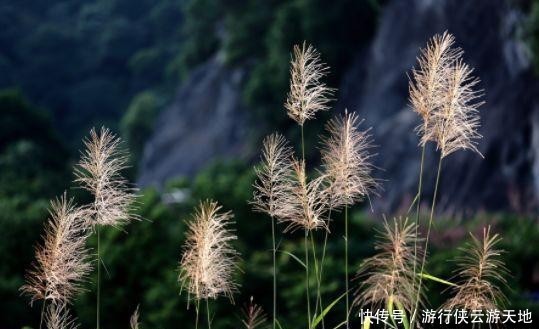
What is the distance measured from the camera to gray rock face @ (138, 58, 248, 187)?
31281mm

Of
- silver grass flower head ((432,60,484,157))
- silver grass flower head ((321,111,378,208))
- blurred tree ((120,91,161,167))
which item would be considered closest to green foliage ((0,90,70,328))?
silver grass flower head ((321,111,378,208))

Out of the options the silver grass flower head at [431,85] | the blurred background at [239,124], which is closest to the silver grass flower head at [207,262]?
the blurred background at [239,124]

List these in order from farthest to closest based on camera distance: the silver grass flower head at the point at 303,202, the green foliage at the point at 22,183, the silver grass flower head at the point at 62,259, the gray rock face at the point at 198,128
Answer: the gray rock face at the point at 198,128 < the green foliage at the point at 22,183 < the silver grass flower head at the point at 303,202 < the silver grass flower head at the point at 62,259

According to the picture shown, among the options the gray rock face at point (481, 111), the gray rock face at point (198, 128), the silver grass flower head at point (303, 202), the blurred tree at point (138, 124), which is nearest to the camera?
the silver grass flower head at point (303, 202)

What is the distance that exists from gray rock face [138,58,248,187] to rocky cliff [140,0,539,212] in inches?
56.0

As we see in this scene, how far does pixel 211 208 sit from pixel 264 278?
5434 mm

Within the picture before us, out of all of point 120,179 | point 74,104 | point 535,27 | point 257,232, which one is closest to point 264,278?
point 257,232

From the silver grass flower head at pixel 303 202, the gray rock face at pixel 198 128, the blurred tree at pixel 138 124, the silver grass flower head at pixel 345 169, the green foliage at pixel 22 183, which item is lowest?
the silver grass flower head at pixel 303 202

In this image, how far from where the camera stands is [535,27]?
16672 millimetres

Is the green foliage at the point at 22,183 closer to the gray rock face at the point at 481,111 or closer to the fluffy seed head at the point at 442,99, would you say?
the gray rock face at the point at 481,111

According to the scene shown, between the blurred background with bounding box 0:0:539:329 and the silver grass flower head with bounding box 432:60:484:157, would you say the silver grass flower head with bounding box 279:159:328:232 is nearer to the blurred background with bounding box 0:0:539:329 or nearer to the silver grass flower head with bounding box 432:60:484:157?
the silver grass flower head with bounding box 432:60:484:157

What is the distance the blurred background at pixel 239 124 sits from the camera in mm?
9195

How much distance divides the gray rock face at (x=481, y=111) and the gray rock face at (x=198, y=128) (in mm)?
7167

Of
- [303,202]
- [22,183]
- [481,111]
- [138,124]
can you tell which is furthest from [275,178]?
[138,124]
